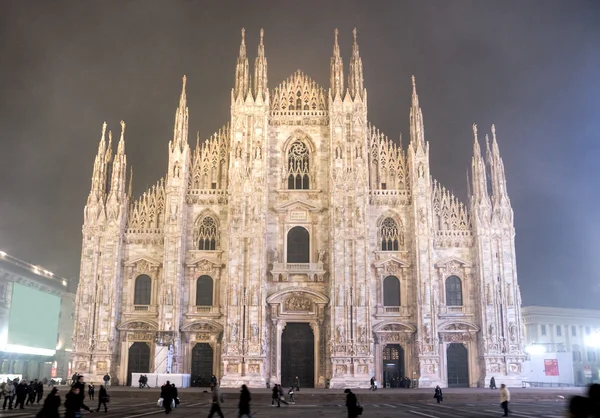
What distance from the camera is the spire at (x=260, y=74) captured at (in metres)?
52.5

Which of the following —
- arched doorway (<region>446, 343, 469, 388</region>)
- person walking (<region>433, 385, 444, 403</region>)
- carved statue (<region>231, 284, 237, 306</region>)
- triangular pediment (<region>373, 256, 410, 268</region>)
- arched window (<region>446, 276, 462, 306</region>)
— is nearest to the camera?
person walking (<region>433, 385, 444, 403</region>)

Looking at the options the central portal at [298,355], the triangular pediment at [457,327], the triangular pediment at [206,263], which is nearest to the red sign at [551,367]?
the triangular pediment at [457,327]

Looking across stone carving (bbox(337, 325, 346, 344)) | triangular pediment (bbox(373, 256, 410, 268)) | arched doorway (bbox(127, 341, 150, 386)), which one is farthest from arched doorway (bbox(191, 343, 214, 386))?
triangular pediment (bbox(373, 256, 410, 268))

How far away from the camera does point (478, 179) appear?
170ft

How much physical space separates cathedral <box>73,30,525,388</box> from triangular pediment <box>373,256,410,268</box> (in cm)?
10

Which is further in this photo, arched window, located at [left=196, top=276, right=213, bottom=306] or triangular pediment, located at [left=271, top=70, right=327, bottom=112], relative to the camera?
triangular pediment, located at [left=271, top=70, right=327, bottom=112]

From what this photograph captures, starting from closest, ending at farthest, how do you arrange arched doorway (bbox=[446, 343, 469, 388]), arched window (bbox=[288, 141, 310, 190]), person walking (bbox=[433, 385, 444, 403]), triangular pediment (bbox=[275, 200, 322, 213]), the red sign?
person walking (bbox=[433, 385, 444, 403]) → arched doorway (bbox=[446, 343, 469, 388]) → triangular pediment (bbox=[275, 200, 322, 213]) → arched window (bbox=[288, 141, 310, 190]) → the red sign

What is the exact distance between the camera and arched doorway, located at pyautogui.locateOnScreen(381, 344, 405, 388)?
49.2 metres

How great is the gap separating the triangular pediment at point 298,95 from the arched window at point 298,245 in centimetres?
971

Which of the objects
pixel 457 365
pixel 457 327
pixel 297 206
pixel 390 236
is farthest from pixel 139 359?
pixel 457 327

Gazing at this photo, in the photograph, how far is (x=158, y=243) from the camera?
51.3m

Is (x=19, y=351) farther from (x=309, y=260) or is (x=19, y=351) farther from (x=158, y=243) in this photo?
(x=309, y=260)

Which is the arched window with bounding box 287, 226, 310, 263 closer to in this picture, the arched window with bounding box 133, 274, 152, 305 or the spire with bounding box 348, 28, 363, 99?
the arched window with bounding box 133, 274, 152, 305

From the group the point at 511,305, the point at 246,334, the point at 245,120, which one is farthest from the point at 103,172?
the point at 511,305
